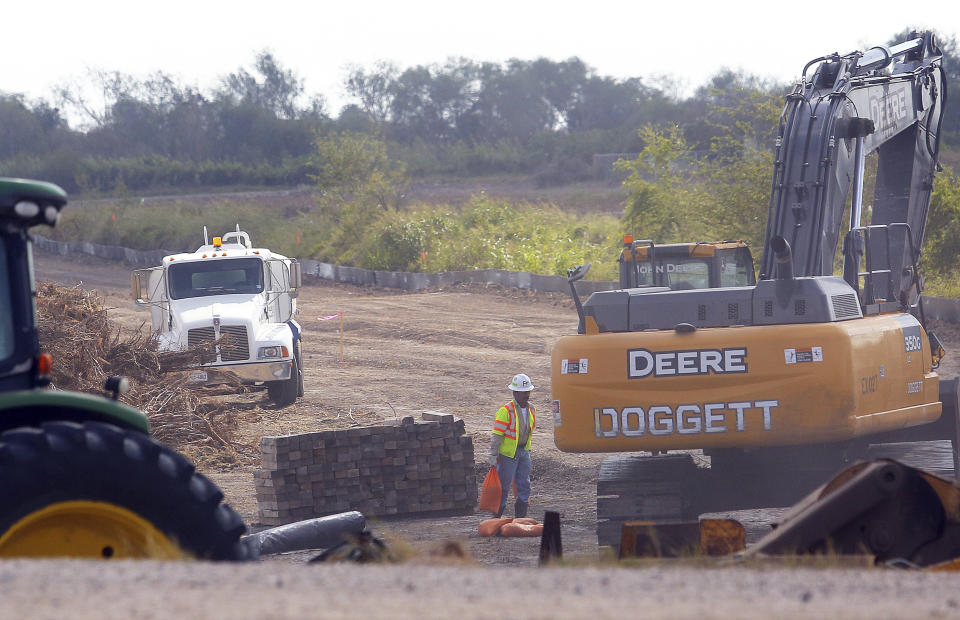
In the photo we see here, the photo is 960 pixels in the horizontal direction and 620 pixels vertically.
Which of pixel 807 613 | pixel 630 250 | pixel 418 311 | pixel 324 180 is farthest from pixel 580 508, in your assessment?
pixel 324 180

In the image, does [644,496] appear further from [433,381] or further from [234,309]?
[433,381]

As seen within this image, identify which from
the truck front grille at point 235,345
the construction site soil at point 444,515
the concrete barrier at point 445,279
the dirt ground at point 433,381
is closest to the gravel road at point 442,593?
the construction site soil at point 444,515

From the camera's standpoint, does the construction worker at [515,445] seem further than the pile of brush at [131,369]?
No

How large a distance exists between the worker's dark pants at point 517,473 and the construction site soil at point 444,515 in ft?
1.17

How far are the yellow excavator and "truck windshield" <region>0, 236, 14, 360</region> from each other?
4.91 meters

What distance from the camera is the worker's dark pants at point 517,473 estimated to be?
11.9 metres

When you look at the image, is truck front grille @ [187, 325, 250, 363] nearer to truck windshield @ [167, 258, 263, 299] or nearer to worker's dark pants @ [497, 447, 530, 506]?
truck windshield @ [167, 258, 263, 299]

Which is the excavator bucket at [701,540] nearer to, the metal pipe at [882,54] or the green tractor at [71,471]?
the green tractor at [71,471]

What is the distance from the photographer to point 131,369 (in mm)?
14938

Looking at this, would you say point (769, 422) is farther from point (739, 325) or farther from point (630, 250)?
point (630, 250)

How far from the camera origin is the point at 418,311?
28.9 metres

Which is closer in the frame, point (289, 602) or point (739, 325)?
point (289, 602)

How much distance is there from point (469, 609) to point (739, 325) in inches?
222

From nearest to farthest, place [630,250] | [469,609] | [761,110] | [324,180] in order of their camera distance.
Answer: [469,609] < [630,250] < [761,110] < [324,180]
